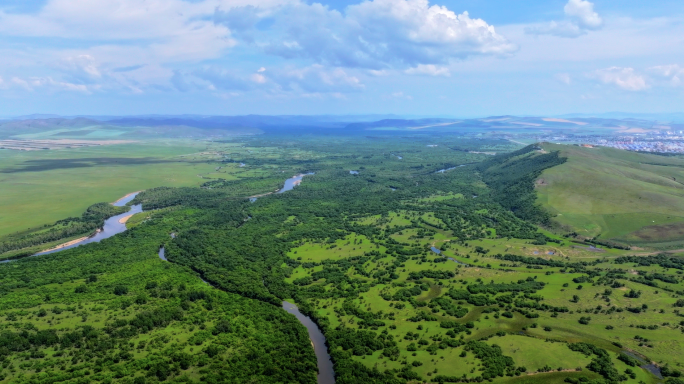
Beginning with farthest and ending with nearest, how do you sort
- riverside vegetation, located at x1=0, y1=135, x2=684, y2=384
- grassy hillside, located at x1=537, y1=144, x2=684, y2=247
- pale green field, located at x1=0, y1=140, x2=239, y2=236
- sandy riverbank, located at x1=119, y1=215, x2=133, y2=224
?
1. pale green field, located at x1=0, y1=140, x2=239, y2=236
2. sandy riverbank, located at x1=119, y1=215, x2=133, y2=224
3. grassy hillside, located at x1=537, y1=144, x2=684, y2=247
4. riverside vegetation, located at x1=0, y1=135, x2=684, y2=384

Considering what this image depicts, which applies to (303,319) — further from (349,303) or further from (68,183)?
(68,183)

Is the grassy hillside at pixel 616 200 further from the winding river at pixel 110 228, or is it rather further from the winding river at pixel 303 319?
the winding river at pixel 110 228

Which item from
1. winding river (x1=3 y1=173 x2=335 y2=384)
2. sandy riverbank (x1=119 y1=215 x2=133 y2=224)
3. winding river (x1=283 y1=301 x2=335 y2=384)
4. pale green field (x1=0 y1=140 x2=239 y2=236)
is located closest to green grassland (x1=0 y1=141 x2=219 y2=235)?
pale green field (x1=0 y1=140 x2=239 y2=236)

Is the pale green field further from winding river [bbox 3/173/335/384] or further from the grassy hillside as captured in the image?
the grassy hillside

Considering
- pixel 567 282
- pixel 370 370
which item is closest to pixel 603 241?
pixel 567 282

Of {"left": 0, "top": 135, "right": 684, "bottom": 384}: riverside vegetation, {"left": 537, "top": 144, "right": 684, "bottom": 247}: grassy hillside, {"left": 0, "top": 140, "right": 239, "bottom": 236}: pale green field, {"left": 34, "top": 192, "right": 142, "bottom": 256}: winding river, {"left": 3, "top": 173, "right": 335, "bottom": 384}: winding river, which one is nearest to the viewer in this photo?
{"left": 0, "top": 135, "right": 684, "bottom": 384}: riverside vegetation

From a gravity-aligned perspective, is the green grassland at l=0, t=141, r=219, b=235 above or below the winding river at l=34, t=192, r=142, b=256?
above

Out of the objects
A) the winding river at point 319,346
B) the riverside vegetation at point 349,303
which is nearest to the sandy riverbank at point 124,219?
the riverside vegetation at point 349,303
